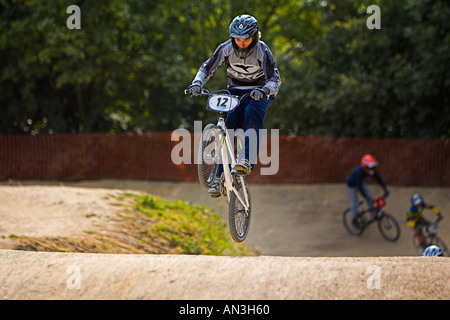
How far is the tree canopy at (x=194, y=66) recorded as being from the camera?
22.7m

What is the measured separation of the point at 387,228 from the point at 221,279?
41.8ft

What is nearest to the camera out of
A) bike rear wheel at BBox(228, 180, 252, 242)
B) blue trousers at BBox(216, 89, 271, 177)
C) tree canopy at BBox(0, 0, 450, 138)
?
blue trousers at BBox(216, 89, 271, 177)

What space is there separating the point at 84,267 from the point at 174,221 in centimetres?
631

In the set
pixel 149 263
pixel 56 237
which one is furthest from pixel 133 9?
pixel 149 263

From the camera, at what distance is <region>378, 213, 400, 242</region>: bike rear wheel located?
17.6 metres

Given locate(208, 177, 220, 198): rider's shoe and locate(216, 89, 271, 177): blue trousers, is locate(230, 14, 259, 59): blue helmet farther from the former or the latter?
locate(208, 177, 220, 198): rider's shoe

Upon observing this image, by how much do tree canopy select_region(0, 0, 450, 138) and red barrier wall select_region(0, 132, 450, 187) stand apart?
5.09 feet

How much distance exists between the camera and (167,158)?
23.4 m

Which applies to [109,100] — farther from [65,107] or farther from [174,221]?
[174,221]

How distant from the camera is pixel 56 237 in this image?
393 inches

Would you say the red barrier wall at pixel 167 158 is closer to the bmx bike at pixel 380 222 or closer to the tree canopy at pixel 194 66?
the tree canopy at pixel 194 66

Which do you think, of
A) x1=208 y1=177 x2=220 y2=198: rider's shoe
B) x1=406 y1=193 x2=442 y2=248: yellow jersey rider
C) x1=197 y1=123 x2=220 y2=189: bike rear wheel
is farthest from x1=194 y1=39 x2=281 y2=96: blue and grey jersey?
x1=406 y1=193 x2=442 y2=248: yellow jersey rider
